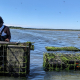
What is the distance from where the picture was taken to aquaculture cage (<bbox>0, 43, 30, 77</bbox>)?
10.8 m

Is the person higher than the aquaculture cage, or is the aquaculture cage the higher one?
the person

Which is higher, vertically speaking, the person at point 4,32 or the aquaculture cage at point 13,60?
the person at point 4,32

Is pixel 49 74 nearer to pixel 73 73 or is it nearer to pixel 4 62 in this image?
pixel 73 73

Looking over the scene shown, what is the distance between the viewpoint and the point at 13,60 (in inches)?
431

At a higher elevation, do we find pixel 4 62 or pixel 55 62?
pixel 4 62

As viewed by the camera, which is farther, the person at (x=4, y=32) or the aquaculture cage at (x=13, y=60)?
the aquaculture cage at (x=13, y=60)

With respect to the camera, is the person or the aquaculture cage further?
the aquaculture cage

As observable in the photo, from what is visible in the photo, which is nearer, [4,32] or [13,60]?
[4,32]

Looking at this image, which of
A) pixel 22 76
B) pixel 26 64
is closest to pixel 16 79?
pixel 22 76

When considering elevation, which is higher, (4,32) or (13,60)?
(4,32)

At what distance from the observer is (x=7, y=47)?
35.2 ft

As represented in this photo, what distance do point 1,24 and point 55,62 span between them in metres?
7.40

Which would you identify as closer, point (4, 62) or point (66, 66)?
point (4, 62)

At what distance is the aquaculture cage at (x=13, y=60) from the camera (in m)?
10.8
